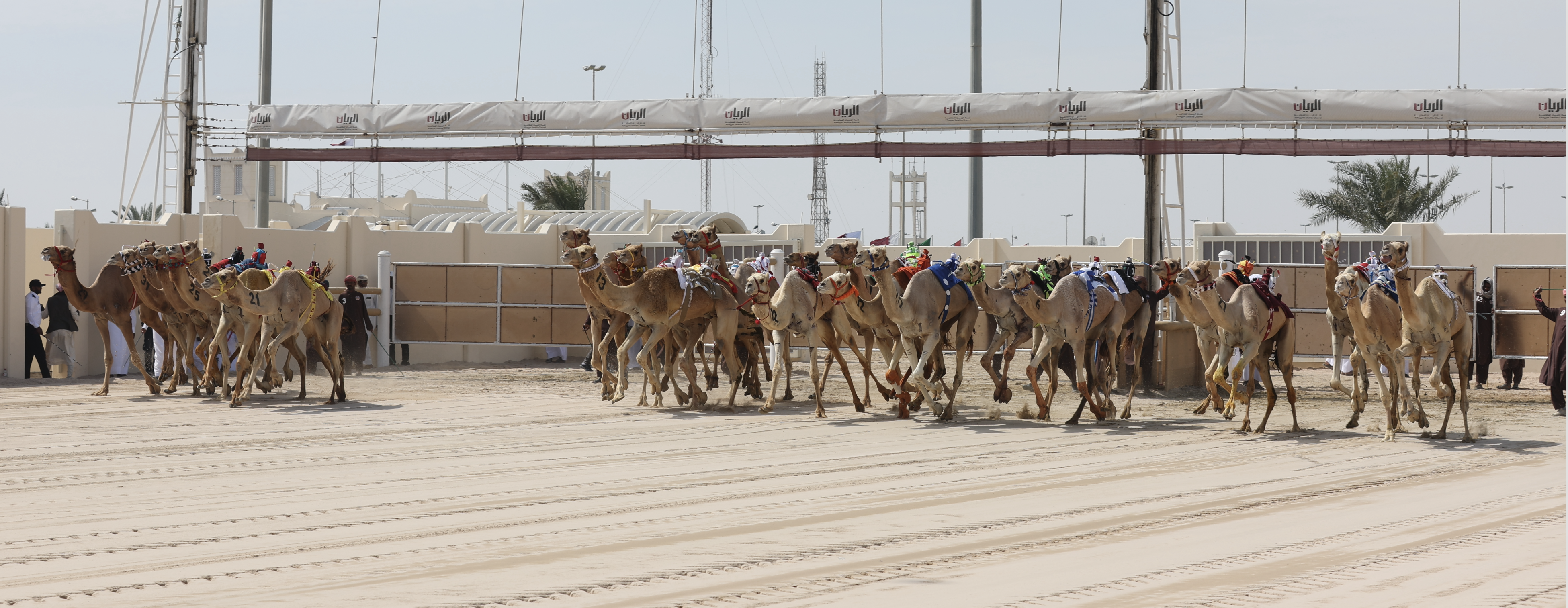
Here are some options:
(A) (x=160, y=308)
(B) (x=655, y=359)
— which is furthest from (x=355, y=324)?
(B) (x=655, y=359)

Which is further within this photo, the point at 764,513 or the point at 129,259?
the point at 129,259

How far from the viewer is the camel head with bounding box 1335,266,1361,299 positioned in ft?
40.7

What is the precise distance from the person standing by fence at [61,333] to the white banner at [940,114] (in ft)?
15.4

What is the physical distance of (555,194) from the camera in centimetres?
5597

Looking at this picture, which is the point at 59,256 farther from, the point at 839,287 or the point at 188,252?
the point at 839,287

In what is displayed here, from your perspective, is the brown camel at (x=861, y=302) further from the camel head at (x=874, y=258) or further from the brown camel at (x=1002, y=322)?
the brown camel at (x=1002, y=322)

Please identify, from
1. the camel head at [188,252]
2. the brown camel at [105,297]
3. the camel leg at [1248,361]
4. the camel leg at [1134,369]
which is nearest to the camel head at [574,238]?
the camel head at [188,252]

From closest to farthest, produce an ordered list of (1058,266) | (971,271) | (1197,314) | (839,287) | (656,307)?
(1197,314), (971,271), (839,287), (1058,266), (656,307)

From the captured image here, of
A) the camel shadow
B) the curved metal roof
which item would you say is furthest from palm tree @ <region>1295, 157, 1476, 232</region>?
the camel shadow

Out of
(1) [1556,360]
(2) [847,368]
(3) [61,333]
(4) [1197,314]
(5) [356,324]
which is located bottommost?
(2) [847,368]

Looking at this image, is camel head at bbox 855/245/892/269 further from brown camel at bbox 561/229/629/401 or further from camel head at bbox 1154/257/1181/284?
brown camel at bbox 561/229/629/401

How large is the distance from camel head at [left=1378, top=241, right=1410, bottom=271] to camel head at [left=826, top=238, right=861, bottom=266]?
508 centimetres

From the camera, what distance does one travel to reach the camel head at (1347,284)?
40.7 ft

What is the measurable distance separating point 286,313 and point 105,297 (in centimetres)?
345
